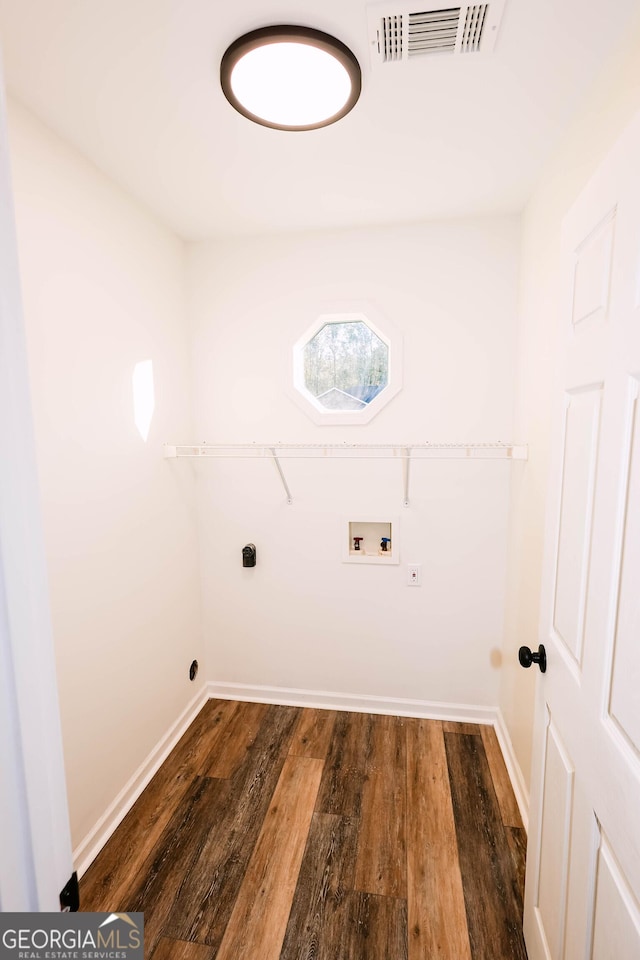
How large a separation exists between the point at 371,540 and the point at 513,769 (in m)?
1.21

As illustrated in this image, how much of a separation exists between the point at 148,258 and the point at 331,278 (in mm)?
880

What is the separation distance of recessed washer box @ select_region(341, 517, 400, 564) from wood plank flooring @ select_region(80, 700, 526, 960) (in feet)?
2.93

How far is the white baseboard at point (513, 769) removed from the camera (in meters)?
1.79

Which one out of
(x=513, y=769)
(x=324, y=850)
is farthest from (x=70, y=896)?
(x=513, y=769)

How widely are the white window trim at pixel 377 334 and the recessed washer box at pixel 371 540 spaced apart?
544 mm

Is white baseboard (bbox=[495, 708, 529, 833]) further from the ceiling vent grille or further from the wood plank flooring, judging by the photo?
the ceiling vent grille

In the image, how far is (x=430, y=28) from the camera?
109cm

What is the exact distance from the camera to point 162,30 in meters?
1.10

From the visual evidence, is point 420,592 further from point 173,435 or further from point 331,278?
point 331,278

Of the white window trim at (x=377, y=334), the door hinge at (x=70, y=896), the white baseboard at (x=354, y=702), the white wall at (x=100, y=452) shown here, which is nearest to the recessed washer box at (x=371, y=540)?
the white window trim at (x=377, y=334)

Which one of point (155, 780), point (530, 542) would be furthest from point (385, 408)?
point (155, 780)

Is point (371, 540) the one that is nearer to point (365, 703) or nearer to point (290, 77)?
point (365, 703)

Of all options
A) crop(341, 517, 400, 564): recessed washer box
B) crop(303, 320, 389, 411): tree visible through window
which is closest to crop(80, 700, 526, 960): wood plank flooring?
crop(341, 517, 400, 564): recessed washer box

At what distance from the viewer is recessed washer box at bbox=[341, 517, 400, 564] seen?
2365 mm
